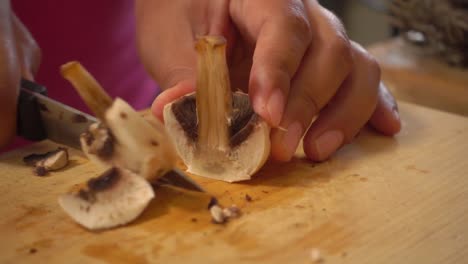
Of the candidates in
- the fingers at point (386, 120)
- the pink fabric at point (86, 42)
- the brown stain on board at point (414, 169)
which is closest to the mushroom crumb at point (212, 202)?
the brown stain on board at point (414, 169)

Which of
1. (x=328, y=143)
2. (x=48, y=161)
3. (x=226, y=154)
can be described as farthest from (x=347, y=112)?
(x=48, y=161)

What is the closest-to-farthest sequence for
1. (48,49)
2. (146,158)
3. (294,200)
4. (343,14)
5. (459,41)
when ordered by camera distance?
1. (146,158)
2. (294,200)
3. (48,49)
4. (459,41)
5. (343,14)

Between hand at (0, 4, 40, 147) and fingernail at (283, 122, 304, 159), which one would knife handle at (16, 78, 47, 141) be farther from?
fingernail at (283, 122, 304, 159)

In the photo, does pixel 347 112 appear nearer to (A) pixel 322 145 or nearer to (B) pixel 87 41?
(A) pixel 322 145

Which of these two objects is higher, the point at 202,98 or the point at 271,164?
the point at 202,98

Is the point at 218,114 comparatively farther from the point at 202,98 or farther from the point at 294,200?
the point at 294,200

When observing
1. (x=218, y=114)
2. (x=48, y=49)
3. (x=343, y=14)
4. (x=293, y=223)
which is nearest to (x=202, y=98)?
(x=218, y=114)

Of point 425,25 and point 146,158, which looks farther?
point 425,25
